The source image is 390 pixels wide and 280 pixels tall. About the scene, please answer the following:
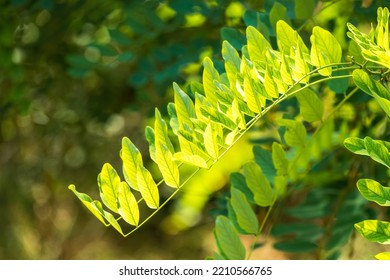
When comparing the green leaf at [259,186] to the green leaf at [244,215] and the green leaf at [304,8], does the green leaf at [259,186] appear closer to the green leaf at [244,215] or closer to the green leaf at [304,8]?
the green leaf at [244,215]

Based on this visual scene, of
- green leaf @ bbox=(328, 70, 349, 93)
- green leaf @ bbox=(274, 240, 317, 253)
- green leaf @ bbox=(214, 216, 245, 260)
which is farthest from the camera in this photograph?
green leaf @ bbox=(274, 240, 317, 253)

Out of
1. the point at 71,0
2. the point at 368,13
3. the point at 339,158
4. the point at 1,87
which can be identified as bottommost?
the point at 1,87

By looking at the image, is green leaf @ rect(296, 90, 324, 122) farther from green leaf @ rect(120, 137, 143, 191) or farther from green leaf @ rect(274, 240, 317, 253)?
green leaf @ rect(274, 240, 317, 253)

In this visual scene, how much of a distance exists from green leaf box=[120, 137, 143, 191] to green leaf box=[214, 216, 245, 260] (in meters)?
0.12

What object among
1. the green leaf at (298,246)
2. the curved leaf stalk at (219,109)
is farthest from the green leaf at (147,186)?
the green leaf at (298,246)

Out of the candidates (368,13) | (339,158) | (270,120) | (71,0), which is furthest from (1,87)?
(368,13)

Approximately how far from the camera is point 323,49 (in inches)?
22.7

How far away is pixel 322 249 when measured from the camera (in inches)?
40.3

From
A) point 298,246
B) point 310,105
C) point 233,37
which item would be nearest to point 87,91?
point 298,246

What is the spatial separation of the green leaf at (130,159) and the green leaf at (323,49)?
0.15m

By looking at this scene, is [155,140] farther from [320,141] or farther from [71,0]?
[71,0]

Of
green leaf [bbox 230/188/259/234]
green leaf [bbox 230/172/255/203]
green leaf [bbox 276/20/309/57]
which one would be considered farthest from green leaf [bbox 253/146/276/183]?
green leaf [bbox 276/20/309/57]

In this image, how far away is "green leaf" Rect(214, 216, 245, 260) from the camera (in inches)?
26.0

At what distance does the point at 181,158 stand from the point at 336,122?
607 millimetres
